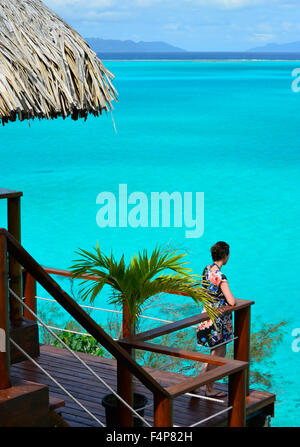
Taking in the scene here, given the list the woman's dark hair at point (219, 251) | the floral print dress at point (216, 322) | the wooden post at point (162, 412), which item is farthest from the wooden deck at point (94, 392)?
the wooden post at point (162, 412)

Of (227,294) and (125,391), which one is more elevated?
(227,294)

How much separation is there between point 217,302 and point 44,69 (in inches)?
79.2

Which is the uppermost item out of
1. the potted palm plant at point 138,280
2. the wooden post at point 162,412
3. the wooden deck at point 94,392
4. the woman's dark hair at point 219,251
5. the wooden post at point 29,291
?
the woman's dark hair at point 219,251

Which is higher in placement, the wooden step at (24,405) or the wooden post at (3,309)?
the wooden post at (3,309)

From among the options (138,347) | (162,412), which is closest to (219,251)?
(138,347)

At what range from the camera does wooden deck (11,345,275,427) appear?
5.36 metres

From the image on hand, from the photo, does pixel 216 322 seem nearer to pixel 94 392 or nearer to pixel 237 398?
pixel 237 398

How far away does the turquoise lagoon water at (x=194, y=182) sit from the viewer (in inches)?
1042

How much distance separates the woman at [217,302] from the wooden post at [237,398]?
2.38 ft

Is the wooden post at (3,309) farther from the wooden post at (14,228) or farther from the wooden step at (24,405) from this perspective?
the wooden post at (14,228)

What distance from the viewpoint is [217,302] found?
217 inches

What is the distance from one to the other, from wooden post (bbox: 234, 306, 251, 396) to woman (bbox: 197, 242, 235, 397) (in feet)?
0.21

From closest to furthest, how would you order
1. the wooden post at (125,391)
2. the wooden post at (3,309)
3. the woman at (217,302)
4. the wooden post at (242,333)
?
the wooden post at (3,309)
the wooden post at (125,391)
the woman at (217,302)
the wooden post at (242,333)

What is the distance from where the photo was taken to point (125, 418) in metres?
4.52
